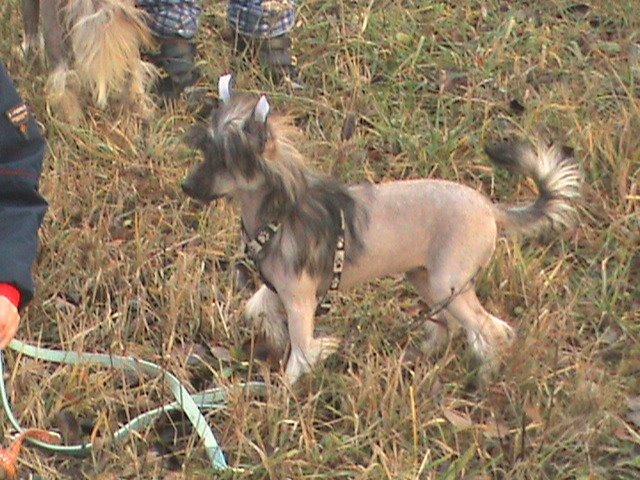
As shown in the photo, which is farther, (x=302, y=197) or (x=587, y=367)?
(x=587, y=367)

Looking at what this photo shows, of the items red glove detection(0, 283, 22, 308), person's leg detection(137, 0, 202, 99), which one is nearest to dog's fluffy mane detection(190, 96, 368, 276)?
red glove detection(0, 283, 22, 308)

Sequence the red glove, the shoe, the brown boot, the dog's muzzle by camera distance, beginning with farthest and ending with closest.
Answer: the brown boot < the shoe < the dog's muzzle < the red glove

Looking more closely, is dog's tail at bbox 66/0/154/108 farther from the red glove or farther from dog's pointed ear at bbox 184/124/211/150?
the red glove

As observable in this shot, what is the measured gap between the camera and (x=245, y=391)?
3145 mm

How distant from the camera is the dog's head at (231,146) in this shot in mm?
2822

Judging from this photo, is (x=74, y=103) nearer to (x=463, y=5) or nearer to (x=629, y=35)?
(x=463, y=5)

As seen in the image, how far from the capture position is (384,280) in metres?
3.76

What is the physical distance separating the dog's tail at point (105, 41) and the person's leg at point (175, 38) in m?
0.16

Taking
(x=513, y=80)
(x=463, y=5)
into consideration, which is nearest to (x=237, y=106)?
(x=513, y=80)

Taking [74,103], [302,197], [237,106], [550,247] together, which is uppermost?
[237,106]

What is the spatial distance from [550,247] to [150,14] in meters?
1.95

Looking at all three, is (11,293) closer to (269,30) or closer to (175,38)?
(175,38)

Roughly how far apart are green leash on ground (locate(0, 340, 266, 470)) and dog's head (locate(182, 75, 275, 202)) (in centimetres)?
61

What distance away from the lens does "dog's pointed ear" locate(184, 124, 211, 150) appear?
2.88m
